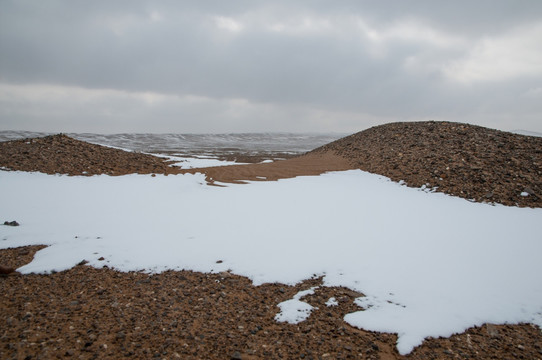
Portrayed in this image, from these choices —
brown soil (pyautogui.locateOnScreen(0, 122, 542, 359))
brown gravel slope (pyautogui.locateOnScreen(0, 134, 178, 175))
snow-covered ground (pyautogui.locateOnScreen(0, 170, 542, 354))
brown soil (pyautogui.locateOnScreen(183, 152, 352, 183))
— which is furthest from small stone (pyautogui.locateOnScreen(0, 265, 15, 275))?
brown gravel slope (pyautogui.locateOnScreen(0, 134, 178, 175))

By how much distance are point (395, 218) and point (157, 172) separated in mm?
9937

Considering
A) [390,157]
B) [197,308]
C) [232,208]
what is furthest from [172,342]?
[390,157]

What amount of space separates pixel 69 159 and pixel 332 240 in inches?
472

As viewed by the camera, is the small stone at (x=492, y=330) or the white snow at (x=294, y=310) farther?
the white snow at (x=294, y=310)

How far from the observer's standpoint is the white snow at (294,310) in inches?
144

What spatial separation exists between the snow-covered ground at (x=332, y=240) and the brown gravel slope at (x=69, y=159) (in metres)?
1.81

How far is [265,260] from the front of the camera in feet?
17.4

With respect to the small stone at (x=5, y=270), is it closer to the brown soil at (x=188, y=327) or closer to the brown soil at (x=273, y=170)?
the brown soil at (x=188, y=327)

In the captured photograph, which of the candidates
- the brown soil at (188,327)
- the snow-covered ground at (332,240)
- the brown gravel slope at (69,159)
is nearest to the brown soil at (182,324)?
the brown soil at (188,327)

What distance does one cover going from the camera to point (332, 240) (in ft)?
20.1

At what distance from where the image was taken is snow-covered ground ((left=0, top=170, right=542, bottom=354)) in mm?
4027

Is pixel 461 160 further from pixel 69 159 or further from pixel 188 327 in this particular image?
pixel 69 159

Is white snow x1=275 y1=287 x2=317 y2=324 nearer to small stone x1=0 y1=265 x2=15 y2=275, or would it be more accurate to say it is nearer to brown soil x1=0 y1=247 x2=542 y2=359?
brown soil x1=0 y1=247 x2=542 y2=359

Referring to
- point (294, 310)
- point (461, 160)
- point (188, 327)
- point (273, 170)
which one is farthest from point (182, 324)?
point (461, 160)
